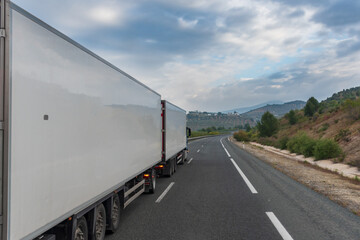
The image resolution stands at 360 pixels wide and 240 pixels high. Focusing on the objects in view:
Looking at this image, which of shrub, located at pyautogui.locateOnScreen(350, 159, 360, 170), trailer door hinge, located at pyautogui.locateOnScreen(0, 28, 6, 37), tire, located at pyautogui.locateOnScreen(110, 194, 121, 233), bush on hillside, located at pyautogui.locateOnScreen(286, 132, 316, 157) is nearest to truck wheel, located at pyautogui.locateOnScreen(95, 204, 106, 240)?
tire, located at pyautogui.locateOnScreen(110, 194, 121, 233)

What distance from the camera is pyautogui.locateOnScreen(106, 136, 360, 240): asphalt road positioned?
5.88 metres

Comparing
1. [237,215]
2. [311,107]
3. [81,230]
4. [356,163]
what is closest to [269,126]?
[311,107]

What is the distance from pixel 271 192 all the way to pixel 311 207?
79.8 inches

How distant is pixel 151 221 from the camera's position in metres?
6.80

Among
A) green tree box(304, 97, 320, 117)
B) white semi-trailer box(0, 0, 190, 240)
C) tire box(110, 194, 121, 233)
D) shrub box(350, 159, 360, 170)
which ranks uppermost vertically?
green tree box(304, 97, 320, 117)

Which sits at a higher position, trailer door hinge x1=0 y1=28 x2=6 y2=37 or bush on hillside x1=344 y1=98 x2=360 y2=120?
bush on hillside x1=344 y1=98 x2=360 y2=120

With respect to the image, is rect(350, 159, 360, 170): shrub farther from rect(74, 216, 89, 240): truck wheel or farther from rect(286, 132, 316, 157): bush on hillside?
rect(74, 216, 89, 240): truck wheel

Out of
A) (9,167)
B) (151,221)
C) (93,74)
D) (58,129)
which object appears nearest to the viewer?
(9,167)

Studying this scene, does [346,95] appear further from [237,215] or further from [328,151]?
[237,215]

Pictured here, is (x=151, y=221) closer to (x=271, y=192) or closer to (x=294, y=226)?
(x=294, y=226)

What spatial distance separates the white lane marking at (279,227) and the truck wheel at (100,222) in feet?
11.3

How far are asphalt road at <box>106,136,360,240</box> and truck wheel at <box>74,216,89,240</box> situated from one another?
1.15m

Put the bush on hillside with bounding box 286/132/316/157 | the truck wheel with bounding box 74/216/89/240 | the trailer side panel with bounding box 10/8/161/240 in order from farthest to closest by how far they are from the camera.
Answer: the bush on hillside with bounding box 286/132/316/157, the truck wheel with bounding box 74/216/89/240, the trailer side panel with bounding box 10/8/161/240

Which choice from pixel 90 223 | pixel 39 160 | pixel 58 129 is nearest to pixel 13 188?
pixel 39 160
